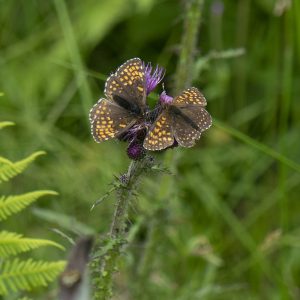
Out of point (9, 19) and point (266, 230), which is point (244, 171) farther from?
point (9, 19)

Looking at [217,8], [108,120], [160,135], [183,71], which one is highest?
[217,8]

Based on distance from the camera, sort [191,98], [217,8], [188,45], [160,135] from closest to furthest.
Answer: [160,135] → [191,98] → [188,45] → [217,8]

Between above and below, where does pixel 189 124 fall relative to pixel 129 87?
below

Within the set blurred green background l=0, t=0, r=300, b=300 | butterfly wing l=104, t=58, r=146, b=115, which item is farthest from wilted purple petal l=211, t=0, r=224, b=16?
butterfly wing l=104, t=58, r=146, b=115

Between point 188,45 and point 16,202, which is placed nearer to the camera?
point 16,202

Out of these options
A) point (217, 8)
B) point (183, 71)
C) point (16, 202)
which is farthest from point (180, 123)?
point (217, 8)

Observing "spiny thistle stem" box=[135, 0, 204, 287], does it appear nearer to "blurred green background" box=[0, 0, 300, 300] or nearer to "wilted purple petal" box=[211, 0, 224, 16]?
"blurred green background" box=[0, 0, 300, 300]

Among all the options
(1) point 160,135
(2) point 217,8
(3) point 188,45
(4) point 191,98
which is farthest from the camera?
(2) point 217,8

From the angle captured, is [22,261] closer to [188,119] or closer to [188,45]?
[188,119]
